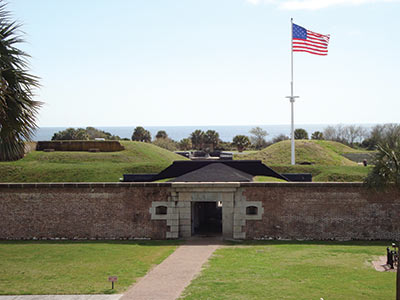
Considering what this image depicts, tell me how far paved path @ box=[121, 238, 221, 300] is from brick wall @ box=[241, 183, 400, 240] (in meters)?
3.32

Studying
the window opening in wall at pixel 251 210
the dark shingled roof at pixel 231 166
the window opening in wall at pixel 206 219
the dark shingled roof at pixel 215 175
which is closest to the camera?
the window opening in wall at pixel 251 210

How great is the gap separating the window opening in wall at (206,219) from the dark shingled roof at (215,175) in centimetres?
158

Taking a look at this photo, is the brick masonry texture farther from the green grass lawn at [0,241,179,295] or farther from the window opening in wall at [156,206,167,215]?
the green grass lawn at [0,241,179,295]

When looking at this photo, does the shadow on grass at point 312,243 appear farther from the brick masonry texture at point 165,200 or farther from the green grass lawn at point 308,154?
the green grass lawn at point 308,154

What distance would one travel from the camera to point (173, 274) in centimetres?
1753

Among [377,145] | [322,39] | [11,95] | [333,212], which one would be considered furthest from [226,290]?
[322,39]

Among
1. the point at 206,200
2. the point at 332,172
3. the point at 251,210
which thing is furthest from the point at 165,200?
the point at 332,172

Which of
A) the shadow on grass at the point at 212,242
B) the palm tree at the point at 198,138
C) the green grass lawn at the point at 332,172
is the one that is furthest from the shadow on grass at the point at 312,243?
the palm tree at the point at 198,138

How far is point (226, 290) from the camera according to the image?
49.9 feet

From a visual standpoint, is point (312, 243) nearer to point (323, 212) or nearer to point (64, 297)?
point (323, 212)

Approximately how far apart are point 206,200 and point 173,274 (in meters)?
7.32

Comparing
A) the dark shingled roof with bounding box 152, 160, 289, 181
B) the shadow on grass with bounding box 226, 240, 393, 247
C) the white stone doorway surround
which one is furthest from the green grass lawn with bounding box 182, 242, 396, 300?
the dark shingled roof with bounding box 152, 160, 289, 181

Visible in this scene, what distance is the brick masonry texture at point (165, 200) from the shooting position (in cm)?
2403

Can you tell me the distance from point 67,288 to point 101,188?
30.1ft
